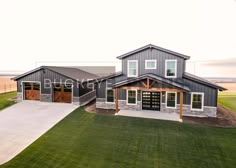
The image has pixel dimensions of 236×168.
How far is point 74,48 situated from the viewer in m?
36.6

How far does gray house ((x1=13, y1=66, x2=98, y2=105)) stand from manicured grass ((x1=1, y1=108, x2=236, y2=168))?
555 centimetres

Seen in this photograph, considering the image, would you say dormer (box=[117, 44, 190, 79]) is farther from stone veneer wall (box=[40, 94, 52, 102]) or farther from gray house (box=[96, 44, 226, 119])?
stone veneer wall (box=[40, 94, 52, 102])

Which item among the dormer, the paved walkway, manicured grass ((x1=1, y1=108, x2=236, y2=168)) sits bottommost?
manicured grass ((x1=1, y1=108, x2=236, y2=168))

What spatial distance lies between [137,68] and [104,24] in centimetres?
1585

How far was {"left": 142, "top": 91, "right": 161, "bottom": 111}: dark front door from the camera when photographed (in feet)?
44.0

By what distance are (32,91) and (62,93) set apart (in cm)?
387

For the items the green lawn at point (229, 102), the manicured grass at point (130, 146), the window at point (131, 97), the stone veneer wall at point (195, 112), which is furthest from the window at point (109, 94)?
the green lawn at point (229, 102)

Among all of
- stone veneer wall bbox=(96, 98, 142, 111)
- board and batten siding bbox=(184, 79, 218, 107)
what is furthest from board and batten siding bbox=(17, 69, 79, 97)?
board and batten siding bbox=(184, 79, 218, 107)

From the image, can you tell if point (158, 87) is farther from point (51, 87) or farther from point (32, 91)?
point (32, 91)

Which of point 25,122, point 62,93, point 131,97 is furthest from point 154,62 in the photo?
point 25,122

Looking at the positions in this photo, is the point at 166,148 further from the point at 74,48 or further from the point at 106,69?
the point at 74,48

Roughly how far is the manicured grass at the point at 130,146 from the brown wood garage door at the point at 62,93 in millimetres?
5691

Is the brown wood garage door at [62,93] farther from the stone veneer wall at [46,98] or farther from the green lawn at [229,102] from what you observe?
the green lawn at [229,102]

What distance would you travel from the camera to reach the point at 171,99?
13.0m
